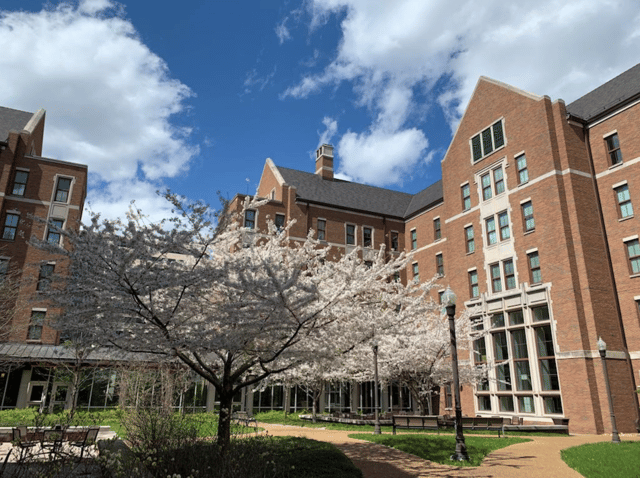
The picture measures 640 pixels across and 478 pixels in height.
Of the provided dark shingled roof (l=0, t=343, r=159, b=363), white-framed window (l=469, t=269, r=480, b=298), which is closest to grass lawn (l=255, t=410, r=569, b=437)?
dark shingled roof (l=0, t=343, r=159, b=363)

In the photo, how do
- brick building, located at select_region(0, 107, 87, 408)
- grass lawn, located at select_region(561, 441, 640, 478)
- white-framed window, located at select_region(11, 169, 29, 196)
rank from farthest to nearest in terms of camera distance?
white-framed window, located at select_region(11, 169, 29, 196) → brick building, located at select_region(0, 107, 87, 408) → grass lawn, located at select_region(561, 441, 640, 478)

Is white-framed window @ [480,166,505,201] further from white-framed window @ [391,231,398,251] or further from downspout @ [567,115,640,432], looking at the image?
white-framed window @ [391,231,398,251]

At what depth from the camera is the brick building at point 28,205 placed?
28.8 metres

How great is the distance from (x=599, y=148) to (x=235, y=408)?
94.2 feet

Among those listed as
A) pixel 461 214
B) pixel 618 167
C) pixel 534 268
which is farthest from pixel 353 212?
pixel 618 167

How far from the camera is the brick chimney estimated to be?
45000mm

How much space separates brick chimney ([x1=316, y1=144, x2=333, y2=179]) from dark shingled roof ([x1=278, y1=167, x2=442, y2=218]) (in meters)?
0.76

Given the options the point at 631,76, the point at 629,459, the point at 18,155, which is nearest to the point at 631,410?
the point at 629,459

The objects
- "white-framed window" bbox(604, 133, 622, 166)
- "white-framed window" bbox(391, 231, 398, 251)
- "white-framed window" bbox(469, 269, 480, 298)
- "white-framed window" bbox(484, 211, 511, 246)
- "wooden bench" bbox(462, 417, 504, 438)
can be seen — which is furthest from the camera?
"white-framed window" bbox(391, 231, 398, 251)

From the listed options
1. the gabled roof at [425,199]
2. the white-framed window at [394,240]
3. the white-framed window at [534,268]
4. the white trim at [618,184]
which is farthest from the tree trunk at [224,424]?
the white-framed window at [394,240]

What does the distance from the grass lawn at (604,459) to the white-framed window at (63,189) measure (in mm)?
32987

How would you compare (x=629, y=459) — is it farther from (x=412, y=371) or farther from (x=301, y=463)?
(x=412, y=371)

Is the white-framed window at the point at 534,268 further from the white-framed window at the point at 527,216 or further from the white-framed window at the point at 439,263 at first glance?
the white-framed window at the point at 439,263

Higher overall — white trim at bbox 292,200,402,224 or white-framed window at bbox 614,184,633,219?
white trim at bbox 292,200,402,224
